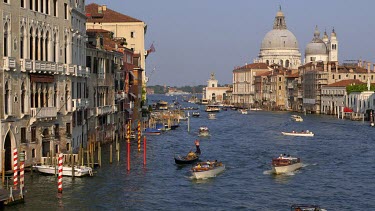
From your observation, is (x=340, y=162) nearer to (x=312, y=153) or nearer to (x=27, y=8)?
(x=312, y=153)

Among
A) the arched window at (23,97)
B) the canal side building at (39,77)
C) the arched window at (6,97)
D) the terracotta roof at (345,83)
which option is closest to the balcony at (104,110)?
the canal side building at (39,77)

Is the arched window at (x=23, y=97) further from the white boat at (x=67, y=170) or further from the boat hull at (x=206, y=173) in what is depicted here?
the boat hull at (x=206, y=173)

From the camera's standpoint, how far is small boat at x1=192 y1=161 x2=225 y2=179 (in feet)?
107

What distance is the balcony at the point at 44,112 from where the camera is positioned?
30078 millimetres

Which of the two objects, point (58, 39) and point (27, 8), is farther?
point (58, 39)

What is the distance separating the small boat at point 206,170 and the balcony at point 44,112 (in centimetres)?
627

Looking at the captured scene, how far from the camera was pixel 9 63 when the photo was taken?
27.8 meters

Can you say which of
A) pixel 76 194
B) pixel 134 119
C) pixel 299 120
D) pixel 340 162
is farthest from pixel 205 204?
pixel 299 120

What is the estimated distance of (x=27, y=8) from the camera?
29359mm

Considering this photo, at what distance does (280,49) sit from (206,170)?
5837 inches

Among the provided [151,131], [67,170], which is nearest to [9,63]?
[67,170]

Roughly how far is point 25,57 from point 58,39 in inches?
127

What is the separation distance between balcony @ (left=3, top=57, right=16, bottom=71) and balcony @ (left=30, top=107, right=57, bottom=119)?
2502 millimetres

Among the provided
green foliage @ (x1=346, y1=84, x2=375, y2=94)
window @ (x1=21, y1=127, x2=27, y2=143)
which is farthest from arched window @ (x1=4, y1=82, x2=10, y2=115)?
green foliage @ (x1=346, y1=84, x2=375, y2=94)
